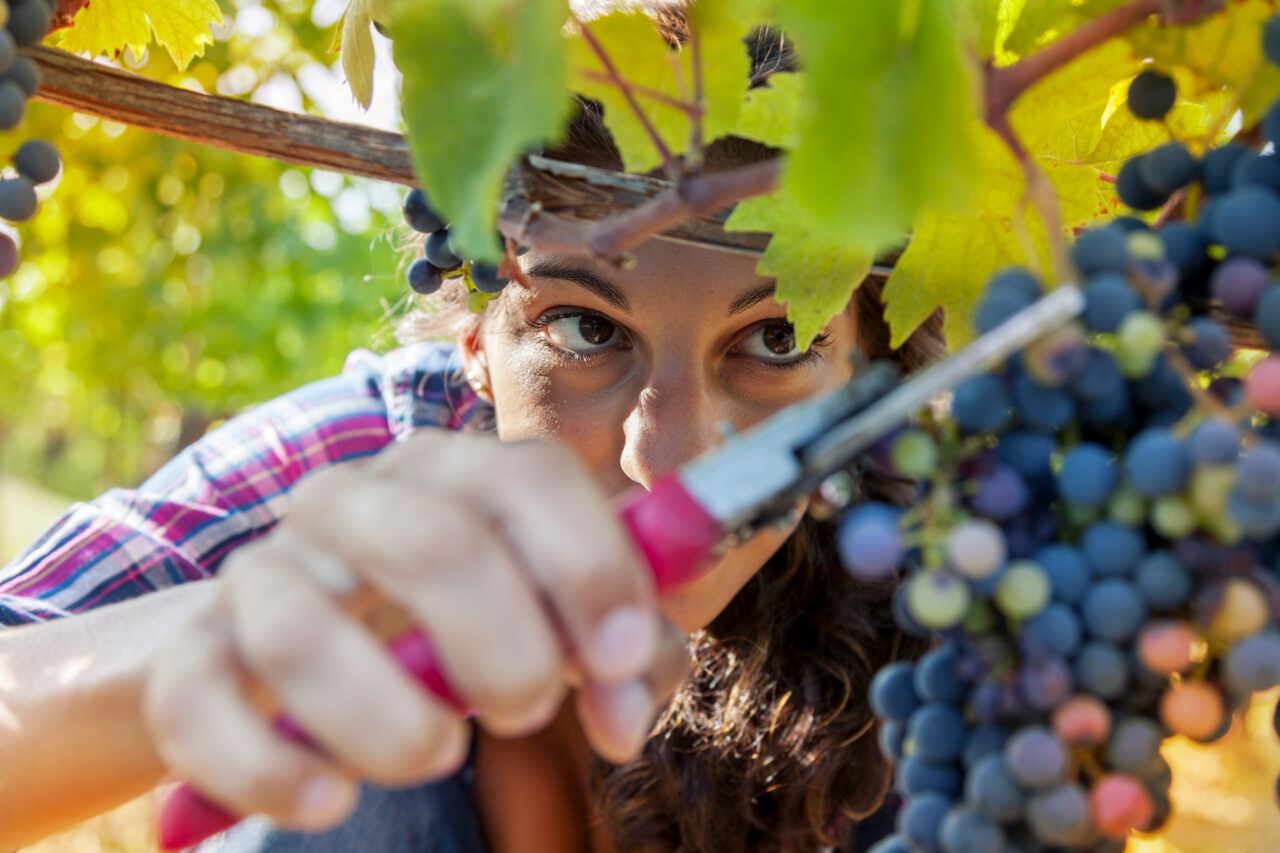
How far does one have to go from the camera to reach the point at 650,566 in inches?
14.7

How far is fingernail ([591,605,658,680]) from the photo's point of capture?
0.35m

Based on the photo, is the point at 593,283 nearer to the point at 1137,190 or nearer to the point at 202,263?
the point at 1137,190

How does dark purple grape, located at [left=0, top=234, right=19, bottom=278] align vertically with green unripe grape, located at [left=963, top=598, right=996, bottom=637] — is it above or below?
above

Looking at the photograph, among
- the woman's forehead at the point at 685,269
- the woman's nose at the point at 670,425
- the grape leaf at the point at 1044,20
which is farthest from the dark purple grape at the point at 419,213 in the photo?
the grape leaf at the point at 1044,20

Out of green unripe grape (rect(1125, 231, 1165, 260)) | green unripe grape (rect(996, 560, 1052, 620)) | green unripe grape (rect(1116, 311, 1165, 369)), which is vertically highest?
green unripe grape (rect(1125, 231, 1165, 260))

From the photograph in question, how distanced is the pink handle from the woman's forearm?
0.88 feet

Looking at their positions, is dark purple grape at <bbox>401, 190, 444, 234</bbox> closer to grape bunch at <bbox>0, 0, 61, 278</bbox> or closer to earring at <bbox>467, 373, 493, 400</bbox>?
grape bunch at <bbox>0, 0, 61, 278</bbox>

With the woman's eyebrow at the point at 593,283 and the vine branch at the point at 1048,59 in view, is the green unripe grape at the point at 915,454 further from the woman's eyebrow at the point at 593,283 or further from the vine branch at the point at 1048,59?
the woman's eyebrow at the point at 593,283

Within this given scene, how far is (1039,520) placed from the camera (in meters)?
0.39

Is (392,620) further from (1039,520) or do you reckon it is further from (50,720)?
(50,720)

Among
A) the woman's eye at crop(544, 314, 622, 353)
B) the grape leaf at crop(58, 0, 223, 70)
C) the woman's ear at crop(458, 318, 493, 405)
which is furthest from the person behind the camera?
the woman's ear at crop(458, 318, 493, 405)

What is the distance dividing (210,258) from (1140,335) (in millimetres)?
3352

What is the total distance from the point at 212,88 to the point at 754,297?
1.89 meters

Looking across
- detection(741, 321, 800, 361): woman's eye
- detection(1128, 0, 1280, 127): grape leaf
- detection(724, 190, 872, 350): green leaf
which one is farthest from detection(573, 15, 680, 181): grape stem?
detection(741, 321, 800, 361): woman's eye
